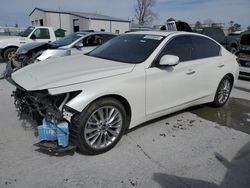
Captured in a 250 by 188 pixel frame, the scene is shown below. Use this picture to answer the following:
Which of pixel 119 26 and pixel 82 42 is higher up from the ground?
pixel 119 26

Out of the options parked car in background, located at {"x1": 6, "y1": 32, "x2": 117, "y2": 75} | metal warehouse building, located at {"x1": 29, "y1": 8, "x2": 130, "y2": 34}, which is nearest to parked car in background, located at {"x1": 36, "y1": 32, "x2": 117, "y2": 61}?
parked car in background, located at {"x1": 6, "y1": 32, "x2": 117, "y2": 75}

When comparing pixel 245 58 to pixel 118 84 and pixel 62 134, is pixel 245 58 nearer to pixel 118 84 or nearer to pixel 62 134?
pixel 118 84

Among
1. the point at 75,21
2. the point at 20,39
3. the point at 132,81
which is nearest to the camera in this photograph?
the point at 132,81

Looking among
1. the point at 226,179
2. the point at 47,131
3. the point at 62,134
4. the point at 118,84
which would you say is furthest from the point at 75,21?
the point at 226,179

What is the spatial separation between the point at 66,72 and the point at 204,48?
2787 mm

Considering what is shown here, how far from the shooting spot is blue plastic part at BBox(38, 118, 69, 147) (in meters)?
2.82

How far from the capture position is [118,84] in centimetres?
304

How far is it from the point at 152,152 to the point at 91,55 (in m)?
2.01

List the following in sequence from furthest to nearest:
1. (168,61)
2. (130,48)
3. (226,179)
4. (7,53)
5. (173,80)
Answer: (7,53) < (130,48) < (173,80) < (168,61) < (226,179)

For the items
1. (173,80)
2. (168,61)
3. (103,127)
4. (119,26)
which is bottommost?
(103,127)

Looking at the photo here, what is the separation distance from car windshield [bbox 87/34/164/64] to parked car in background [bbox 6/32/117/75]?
272 centimetres

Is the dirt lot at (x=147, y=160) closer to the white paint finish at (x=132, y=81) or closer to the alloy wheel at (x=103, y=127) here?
the alloy wheel at (x=103, y=127)

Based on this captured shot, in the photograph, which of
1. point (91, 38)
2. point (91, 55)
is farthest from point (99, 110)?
point (91, 38)

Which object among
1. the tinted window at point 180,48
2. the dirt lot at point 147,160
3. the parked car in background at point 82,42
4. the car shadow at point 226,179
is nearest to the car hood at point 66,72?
the tinted window at point 180,48
